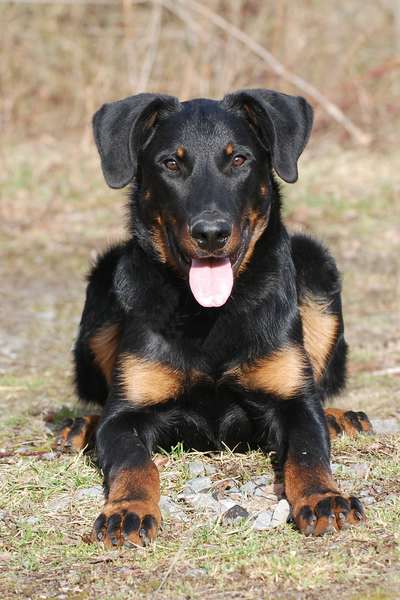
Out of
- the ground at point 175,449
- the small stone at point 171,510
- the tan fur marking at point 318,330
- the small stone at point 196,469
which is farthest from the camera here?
the tan fur marking at point 318,330

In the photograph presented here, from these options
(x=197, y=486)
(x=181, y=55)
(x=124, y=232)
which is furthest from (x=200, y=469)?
(x=181, y=55)

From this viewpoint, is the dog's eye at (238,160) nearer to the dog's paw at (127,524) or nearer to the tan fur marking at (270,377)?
the tan fur marking at (270,377)

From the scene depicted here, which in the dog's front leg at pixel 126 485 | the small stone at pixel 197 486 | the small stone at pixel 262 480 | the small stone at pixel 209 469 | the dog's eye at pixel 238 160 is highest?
the dog's eye at pixel 238 160

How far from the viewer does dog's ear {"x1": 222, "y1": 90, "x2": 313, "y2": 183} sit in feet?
14.5

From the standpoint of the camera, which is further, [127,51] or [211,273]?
[127,51]

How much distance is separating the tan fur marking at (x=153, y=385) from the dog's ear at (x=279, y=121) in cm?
101

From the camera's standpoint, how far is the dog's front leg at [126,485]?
3.62 m

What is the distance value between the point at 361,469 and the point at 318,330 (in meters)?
1.33

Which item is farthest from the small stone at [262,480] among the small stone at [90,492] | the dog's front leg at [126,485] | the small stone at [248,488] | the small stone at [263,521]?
the small stone at [90,492]

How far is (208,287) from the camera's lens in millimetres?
4301

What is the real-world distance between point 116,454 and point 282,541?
0.85m

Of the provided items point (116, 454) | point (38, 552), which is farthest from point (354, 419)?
point (38, 552)

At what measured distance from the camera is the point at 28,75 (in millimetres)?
13414

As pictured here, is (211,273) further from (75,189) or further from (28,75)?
(28,75)
